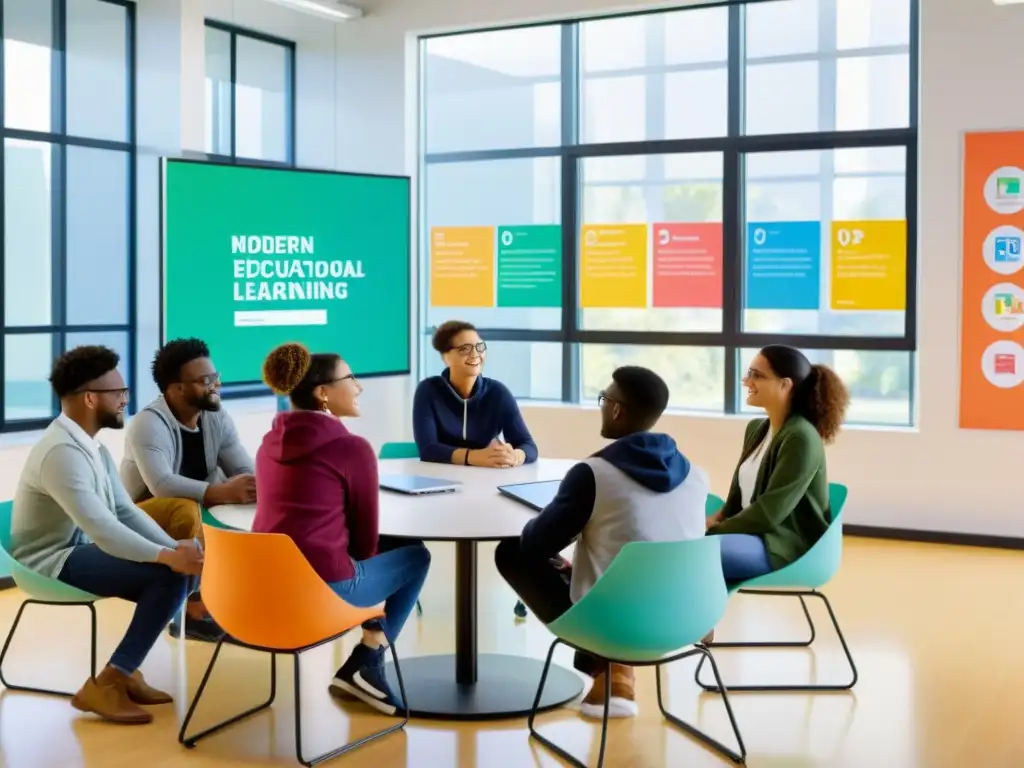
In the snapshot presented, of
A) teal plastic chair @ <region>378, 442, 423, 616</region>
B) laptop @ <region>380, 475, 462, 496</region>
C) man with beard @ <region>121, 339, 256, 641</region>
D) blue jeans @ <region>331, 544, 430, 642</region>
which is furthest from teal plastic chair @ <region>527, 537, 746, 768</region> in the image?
teal plastic chair @ <region>378, 442, 423, 616</region>

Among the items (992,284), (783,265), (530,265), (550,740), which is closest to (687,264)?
(783,265)

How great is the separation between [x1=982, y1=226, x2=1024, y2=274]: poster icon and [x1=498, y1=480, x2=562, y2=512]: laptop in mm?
3506

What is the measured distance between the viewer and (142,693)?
4.17 m

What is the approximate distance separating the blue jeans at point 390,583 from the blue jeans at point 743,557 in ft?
3.17

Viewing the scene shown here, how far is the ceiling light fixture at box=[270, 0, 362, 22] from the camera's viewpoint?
24.4ft

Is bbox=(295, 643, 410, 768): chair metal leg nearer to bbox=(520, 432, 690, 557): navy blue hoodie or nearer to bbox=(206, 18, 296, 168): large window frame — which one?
bbox=(520, 432, 690, 557): navy blue hoodie

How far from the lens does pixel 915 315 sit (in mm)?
7012

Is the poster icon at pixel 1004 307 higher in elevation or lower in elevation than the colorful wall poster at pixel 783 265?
lower

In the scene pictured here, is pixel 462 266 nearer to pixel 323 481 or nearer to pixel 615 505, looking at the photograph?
pixel 323 481

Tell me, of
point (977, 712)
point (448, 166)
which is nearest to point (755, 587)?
point (977, 712)

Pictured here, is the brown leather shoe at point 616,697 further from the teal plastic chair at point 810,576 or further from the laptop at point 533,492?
the laptop at point 533,492

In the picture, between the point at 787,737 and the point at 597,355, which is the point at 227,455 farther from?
the point at 597,355

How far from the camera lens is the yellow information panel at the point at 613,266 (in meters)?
7.85

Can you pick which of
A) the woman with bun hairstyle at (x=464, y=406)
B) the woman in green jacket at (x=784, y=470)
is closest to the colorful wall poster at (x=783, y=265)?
the woman with bun hairstyle at (x=464, y=406)
